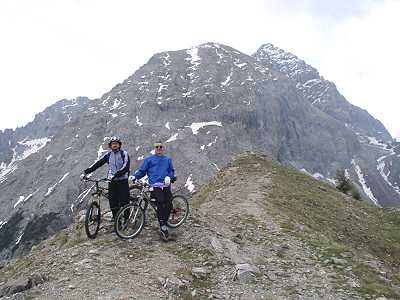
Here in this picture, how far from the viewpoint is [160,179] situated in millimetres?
17266

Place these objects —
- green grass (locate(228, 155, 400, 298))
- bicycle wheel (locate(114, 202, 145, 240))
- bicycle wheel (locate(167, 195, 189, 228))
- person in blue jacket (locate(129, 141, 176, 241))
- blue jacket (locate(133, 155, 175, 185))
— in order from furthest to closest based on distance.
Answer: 1. bicycle wheel (locate(167, 195, 189, 228))
2. green grass (locate(228, 155, 400, 298))
3. blue jacket (locate(133, 155, 175, 185))
4. person in blue jacket (locate(129, 141, 176, 241))
5. bicycle wheel (locate(114, 202, 145, 240))

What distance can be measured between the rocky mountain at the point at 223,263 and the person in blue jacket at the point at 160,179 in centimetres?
96

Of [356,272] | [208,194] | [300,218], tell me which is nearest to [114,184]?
[356,272]

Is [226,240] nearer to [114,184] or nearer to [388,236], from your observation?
[114,184]

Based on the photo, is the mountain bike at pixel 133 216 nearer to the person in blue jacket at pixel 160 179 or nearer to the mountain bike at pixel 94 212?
the person in blue jacket at pixel 160 179

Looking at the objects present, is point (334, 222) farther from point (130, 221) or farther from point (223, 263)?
point (130, 221)

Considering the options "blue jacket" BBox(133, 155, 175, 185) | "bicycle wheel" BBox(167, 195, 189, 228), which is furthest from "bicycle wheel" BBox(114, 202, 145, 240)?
"bicycle wheel" BBox(167, 195, 189, 228)

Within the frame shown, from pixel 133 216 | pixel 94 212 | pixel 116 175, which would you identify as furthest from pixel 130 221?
pixel 116 175

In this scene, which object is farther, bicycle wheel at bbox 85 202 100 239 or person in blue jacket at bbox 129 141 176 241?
person in blue jacket at bbox 129 141 176 241

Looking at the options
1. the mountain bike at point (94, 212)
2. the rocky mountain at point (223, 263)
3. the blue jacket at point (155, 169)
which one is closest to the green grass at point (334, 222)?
the rocky mountain at point (223, 263)

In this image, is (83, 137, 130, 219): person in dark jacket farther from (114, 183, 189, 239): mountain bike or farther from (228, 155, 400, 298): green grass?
(228, 155, 400, 298): green grass

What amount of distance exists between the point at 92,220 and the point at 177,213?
350 cm

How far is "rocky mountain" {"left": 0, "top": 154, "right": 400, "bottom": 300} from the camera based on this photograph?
1352cm

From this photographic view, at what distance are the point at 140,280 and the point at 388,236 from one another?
59.8 feet
